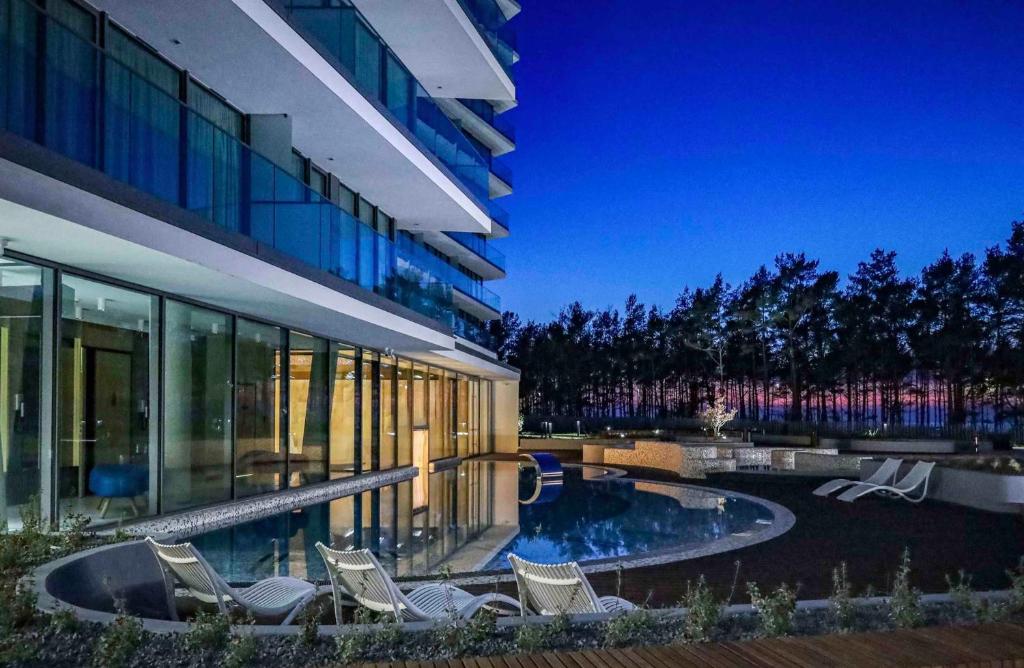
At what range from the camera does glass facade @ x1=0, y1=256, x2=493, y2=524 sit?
8.88m

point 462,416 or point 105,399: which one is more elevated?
point 105,399

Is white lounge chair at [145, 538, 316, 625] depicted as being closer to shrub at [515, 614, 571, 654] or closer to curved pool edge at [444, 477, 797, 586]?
curved pool edge at [444, 477, 797, 586]

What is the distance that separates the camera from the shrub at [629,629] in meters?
4.72

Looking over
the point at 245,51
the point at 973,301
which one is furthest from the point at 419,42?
the point at 973,301

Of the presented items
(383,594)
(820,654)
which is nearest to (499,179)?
(383,594)

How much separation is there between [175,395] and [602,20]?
23569mm

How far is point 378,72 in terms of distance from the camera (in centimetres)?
1516

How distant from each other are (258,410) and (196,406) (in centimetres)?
211

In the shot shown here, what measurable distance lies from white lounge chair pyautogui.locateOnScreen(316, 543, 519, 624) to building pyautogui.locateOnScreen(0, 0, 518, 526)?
11.1 feet

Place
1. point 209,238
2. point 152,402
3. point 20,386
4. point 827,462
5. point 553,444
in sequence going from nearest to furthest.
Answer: point 20,386 → point 209,238 → point 152,402 → point 827,462 → point 553,444

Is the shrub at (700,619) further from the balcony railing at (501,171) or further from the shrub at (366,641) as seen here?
the balcony railing at (501,171)

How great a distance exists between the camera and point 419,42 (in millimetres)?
19719

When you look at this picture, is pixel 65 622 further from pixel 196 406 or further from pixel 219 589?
pixel 196 406

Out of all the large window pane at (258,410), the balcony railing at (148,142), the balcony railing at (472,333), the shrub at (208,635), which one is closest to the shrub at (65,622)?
the shrub at (208,635)
